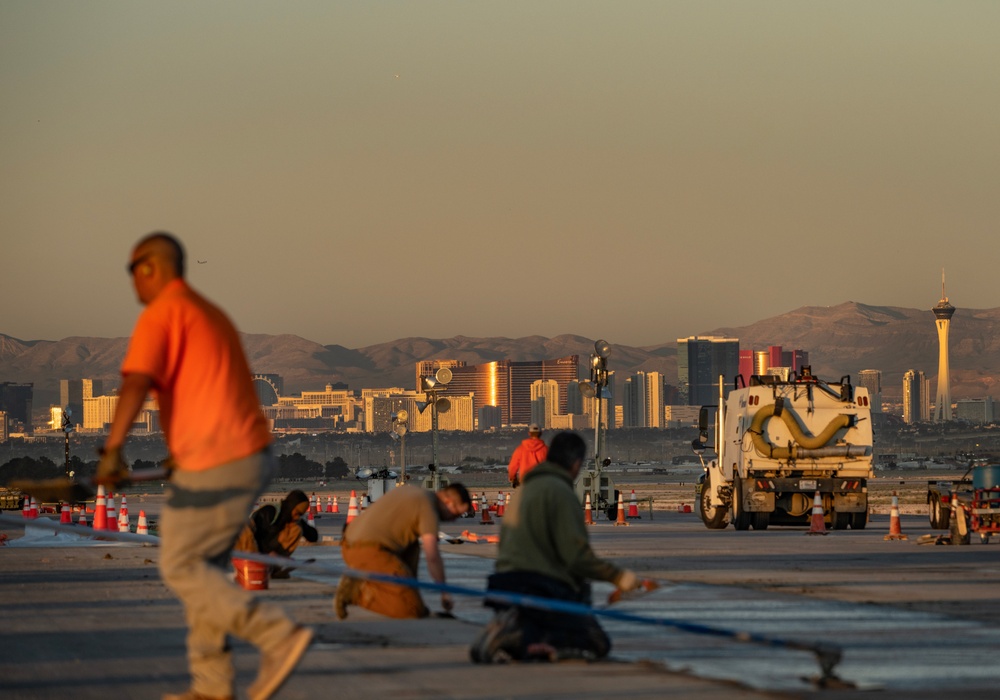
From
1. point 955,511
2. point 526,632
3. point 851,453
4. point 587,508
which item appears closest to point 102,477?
point 526,632

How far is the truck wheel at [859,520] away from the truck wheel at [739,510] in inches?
79.1

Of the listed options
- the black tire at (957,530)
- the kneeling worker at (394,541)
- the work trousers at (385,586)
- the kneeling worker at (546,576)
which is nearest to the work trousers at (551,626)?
the kneeling worker at (546,576)

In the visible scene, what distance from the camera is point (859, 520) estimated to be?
32.9 meters

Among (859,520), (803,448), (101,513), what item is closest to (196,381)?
(101,513)

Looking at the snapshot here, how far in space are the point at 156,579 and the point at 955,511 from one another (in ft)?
43.9

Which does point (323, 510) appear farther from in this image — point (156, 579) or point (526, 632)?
point (526, 632)

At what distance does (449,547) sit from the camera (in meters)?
25.7

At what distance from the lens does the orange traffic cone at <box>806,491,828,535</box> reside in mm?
30766

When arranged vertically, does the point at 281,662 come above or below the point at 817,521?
above

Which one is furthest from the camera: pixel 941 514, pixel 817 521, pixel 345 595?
pixel 941 514

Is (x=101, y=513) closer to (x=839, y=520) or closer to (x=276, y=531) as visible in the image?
(x=276, y=531)

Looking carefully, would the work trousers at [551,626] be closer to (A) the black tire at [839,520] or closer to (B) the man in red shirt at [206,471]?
(B) the man in red shirt at [206,471]

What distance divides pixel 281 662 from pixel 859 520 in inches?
1037

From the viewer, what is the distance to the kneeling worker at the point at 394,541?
1274 cm
